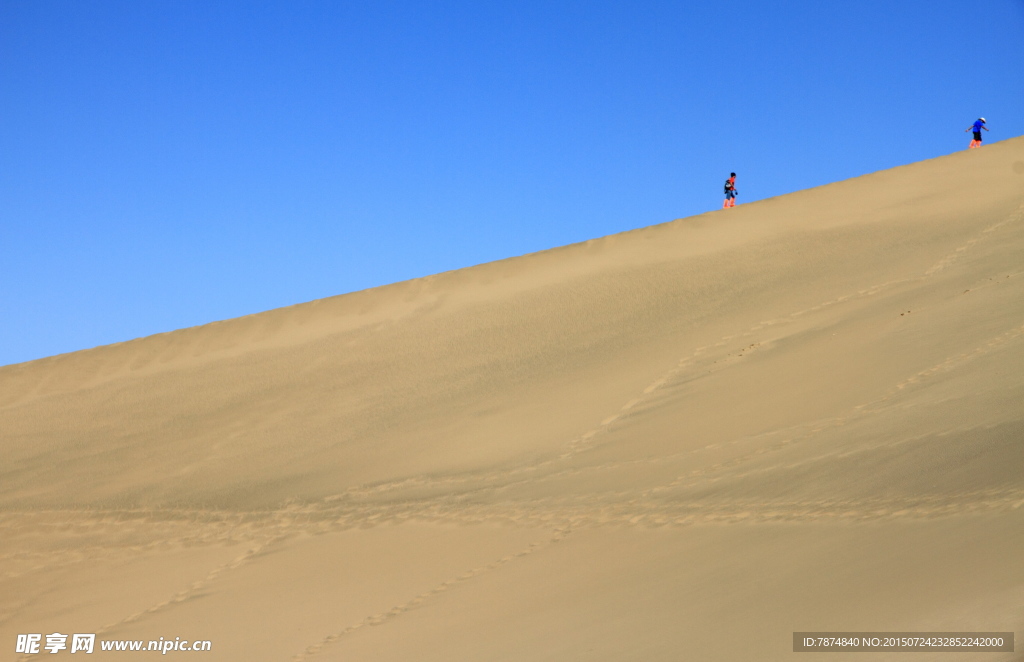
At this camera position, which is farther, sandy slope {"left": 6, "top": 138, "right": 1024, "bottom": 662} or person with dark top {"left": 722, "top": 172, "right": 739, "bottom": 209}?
person with dark top {"left": 722, "top": 172, "right": 739, "bottom": 209}

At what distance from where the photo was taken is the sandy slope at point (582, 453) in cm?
400

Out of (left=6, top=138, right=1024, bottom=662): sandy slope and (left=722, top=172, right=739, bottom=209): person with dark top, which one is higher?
(left=722, top=172, right=739, bottom=209): person with dark top

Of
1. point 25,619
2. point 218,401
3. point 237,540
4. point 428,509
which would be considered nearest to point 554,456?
point 428,509

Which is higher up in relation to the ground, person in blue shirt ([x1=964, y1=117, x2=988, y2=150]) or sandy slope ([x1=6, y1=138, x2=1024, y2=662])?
person in blue shirt ([x1=964, y1=117, x2=988, y2=150])

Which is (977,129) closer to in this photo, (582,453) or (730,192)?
(730,192)

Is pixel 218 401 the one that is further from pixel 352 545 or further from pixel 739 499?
pixel 739 499

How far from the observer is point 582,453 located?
6332 mm

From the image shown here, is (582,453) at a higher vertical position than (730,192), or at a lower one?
lower

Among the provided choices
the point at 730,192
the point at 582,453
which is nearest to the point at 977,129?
the point at 730,192

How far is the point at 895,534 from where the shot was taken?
3977mm

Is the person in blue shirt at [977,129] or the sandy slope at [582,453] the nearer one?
the sandy slope at [582,453]

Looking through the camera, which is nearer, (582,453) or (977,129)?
(582,453)

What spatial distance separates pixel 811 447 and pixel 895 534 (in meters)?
1.27

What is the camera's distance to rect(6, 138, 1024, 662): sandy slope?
13.1 ft
